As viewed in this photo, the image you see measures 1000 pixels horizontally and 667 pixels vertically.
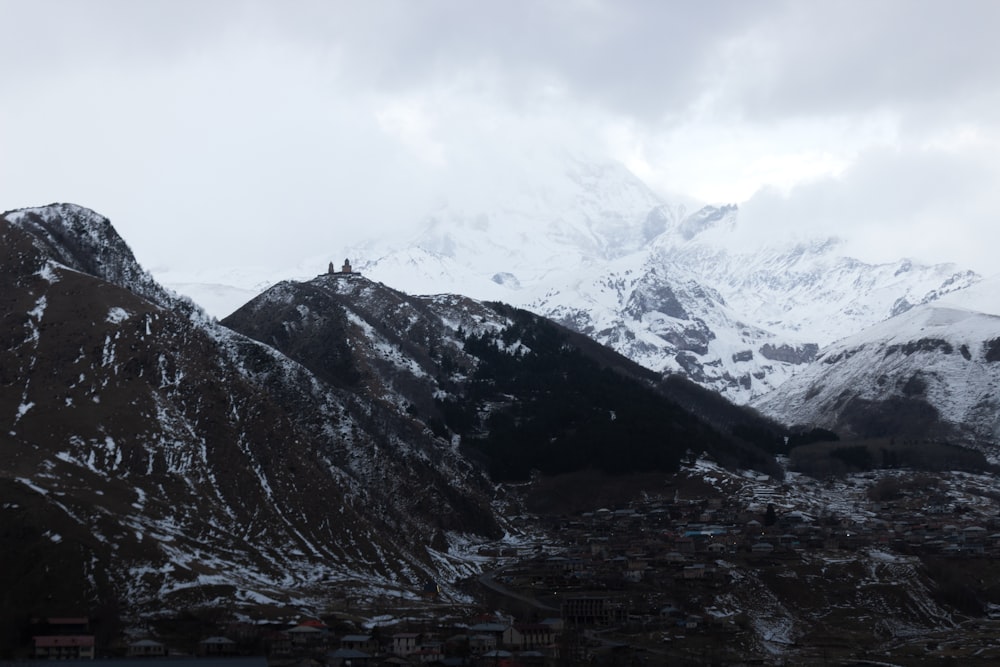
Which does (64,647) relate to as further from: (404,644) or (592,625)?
(592,625)

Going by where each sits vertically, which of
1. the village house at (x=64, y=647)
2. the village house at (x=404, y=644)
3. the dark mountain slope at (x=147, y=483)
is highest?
the dark mountain slope at (x=147, y=483)

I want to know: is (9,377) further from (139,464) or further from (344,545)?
(344,545)

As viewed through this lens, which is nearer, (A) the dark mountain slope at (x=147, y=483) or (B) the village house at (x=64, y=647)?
(B) the village house at (x=64, y=647)

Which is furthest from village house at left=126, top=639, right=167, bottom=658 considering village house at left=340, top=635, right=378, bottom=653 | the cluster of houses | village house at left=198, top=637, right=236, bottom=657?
village house at left=340, top=635, right=378, bottom=653

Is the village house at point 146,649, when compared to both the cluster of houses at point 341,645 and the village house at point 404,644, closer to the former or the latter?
the cluster of houses at point 341,645

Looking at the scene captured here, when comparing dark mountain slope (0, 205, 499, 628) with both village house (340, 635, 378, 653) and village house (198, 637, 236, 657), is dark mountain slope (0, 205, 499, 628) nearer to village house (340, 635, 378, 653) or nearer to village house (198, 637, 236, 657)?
village house (198, 637, 236, 657)

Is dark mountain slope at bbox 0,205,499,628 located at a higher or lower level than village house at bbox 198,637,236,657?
higher

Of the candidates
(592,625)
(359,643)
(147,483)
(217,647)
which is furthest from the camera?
(147,483)

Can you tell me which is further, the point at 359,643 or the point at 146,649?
the point at 359,643

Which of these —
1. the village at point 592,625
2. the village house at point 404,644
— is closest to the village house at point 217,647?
the village at point 592,625

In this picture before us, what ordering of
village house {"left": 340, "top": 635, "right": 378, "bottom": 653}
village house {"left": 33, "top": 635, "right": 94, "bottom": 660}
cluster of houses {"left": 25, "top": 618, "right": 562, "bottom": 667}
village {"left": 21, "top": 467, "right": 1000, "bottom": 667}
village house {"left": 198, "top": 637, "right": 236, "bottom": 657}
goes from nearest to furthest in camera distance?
1. village house {"left": 33, "top": 635, "right": 94, "bottom": 660}
2. cluster of houses {"left": 25, "top": 618, "right": 562, "bottom": 667}
3. village house {"left": 198, "top": 637, "right": 236, "bottom": 657}
4. village {"left": 21, "top": 467, "right": 1000, "bottom": 667}
5. village house {"left": 340, "top": 635, "right": 378, "bottom": 653}

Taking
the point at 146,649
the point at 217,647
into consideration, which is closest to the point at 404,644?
the point at 217,647

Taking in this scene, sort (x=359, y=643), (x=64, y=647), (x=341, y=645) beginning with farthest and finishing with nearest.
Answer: (x=341, y=645) < (x=359, y=643) < (x=64, y=647)

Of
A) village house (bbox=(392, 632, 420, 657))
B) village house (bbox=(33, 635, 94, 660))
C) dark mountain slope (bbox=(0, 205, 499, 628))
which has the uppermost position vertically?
dark mountain slope (bbox=(0, 205, 499, 628))
